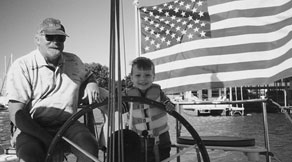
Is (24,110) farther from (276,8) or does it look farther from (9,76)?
(276,8)

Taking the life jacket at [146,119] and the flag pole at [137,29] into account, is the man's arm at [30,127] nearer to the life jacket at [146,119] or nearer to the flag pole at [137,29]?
the life jacket at [146,119]

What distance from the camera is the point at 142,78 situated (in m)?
2.93

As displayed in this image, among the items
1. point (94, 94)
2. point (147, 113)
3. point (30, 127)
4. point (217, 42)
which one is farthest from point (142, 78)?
point (217, 42)

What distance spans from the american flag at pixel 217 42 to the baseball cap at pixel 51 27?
8.78ft

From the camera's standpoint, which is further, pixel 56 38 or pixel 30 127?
pixel 56 38

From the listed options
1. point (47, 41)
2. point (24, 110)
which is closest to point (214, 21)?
point (47, 41)

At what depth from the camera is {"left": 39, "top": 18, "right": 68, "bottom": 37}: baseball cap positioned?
96.9 inches

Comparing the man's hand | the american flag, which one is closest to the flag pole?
the american flag

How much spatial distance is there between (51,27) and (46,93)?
50 centimetres

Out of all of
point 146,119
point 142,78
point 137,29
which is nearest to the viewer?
point 146,119

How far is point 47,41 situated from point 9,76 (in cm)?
39

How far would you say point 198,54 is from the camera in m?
4.87

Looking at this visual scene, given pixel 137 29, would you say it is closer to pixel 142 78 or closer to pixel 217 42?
pixel 217 42

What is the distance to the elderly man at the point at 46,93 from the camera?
87.7 inches
